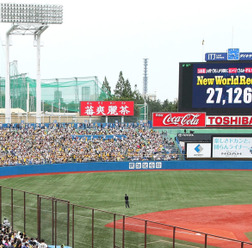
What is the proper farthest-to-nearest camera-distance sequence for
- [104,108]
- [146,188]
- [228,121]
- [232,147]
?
[104,108] → [232,147] → [228,121] → [146,188]

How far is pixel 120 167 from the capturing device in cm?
4256

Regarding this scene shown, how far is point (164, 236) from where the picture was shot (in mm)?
Result: 19172

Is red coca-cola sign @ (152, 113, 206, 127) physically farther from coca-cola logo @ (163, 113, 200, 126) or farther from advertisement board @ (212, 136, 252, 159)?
advertisement board @ (212, 136, 252, 159)

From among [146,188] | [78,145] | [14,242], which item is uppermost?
[78,145]

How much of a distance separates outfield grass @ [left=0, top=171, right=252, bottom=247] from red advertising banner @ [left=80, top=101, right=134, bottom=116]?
17.1 meters

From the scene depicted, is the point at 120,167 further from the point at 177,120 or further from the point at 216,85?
the point at 216,85

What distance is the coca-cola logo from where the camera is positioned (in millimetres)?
43534

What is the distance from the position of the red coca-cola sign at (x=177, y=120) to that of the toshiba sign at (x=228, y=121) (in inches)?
40.2

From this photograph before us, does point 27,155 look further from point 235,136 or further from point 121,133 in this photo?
point 235,136

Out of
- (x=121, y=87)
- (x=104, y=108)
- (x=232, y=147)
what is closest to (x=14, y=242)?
(x=232, y=147)

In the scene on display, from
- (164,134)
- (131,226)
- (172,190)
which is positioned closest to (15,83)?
(164,134)

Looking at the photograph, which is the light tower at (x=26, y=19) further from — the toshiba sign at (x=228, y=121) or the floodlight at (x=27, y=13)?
the toshiba sign at (x=228, y=121)

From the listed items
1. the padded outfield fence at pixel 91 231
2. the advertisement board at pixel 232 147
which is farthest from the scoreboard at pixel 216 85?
the padded outfield fence at pixel 91 231

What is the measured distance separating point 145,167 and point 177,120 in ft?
22.8
